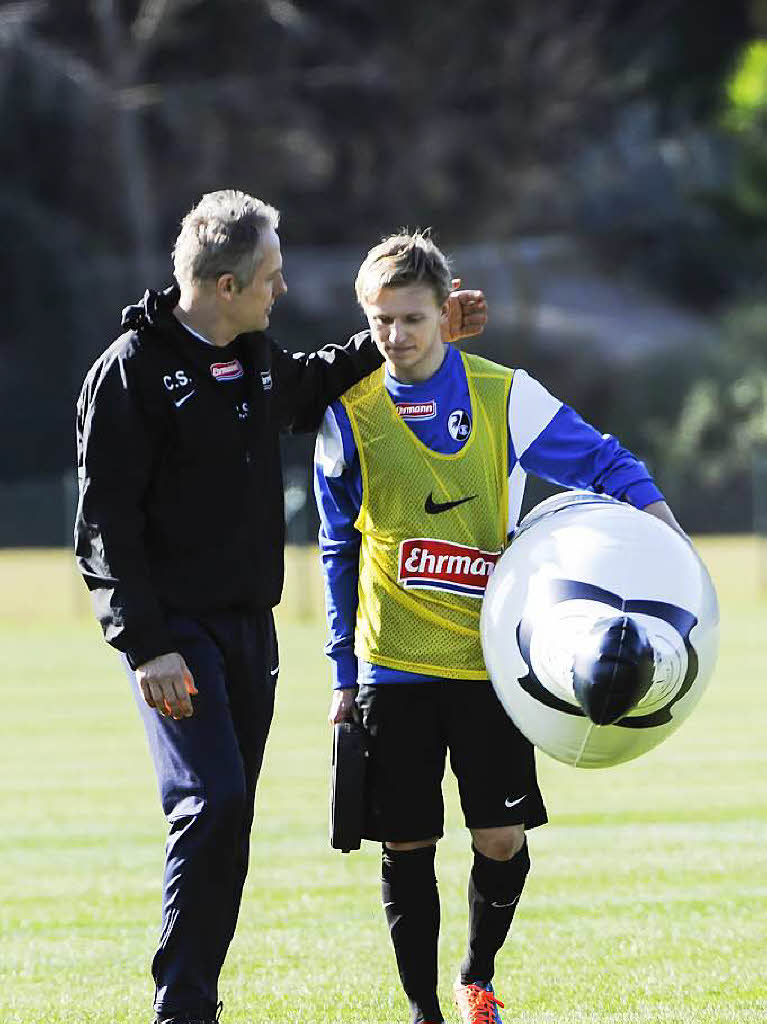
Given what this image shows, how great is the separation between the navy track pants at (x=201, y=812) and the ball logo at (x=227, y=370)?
60 cm

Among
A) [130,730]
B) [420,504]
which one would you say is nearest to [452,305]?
[420,504]

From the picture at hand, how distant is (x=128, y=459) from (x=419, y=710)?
3.62ft

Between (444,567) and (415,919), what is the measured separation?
97 cm

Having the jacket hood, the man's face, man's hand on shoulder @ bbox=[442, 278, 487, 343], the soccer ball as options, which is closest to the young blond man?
man's hand on shoulder @ bbox=[442, 278, 487, 343]

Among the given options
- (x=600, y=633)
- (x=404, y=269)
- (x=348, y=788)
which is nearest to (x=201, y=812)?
(x=348, y=788)

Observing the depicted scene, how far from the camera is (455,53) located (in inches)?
2031

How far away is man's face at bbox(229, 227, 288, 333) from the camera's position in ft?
17.2

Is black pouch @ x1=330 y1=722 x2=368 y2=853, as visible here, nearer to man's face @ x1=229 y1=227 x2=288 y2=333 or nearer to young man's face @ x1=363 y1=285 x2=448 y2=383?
young man's face @ x1=363 y1=285 x2=448 y2=383

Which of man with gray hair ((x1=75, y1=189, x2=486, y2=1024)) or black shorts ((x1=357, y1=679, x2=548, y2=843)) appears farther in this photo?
black shorts ((x1=357, y1=679, x2=548, y2=843))

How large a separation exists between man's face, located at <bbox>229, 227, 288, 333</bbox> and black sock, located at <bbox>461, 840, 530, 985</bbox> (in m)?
1.60

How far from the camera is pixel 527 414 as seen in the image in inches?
225

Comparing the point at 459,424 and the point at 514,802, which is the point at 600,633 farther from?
the point at 459,424

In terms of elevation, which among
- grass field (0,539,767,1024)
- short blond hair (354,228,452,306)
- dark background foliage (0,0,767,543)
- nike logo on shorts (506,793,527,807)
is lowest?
grass field (0,539,767,1024)

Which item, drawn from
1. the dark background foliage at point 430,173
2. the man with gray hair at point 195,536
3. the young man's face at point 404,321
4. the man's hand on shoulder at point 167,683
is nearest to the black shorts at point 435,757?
the man with gray hair at point 195,536
